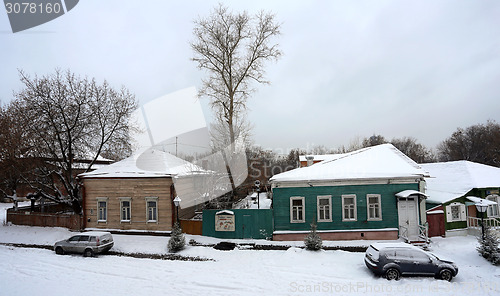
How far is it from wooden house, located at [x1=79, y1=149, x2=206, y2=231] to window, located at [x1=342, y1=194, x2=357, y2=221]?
11535 millimetres

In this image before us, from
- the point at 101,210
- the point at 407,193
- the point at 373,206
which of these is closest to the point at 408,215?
the point at 407,193

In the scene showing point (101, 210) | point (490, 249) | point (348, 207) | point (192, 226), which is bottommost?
point (490, 249)

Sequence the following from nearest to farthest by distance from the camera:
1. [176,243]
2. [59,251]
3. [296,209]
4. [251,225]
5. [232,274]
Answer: [232,274] → [176,243] → [59,251] → [296,209] → [251,225]

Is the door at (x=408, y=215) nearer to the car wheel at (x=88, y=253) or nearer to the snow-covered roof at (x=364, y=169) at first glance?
the snow-covered roof at (x=364, y=169)

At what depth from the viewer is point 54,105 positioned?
22.4 m

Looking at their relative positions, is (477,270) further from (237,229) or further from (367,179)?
(237,229)

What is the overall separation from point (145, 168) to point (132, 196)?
2210 mm

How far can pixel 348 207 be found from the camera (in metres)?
17.3

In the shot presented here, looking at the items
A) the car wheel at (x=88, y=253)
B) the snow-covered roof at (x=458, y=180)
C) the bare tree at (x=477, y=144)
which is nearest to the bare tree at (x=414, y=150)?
the bare tree at (x=477, y=144)

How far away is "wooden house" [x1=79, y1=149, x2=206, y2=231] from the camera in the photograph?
64.1ft

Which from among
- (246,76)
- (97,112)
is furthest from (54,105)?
(246,76)

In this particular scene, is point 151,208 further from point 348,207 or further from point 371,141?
point 371,141

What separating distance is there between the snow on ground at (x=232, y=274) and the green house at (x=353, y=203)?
1.10 metres

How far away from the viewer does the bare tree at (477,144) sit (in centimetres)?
5489
